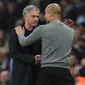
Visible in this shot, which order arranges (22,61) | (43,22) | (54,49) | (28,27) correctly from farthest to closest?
(43,22) < (28,27) < (22,61) < (54,49)

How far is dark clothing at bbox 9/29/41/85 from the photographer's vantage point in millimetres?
8266

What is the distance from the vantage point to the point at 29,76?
8352mm

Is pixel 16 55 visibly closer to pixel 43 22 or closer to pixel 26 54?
pixel 26 54

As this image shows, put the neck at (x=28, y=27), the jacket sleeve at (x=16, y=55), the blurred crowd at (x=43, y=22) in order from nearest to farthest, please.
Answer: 1. the jacket sleeve at (x=16, y=55)
2. the neck at (x=28, y=27)
3. the blurred crowd at (x=43, y=22)

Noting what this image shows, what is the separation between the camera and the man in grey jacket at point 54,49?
7730 mm

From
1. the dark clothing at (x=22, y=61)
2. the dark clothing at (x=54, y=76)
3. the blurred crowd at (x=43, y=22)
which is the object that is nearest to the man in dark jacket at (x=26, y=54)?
the dark clothing at (x=22, y=61)

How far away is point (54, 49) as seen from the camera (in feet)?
25.3

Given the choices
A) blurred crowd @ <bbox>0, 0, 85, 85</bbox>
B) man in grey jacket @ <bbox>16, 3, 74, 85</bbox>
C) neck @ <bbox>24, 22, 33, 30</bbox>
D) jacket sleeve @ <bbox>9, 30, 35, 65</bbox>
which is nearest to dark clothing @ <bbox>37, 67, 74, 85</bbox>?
man in grey jacket @ <bbox>16, 3, 74, 85</bbox>

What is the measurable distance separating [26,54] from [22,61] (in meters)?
0.13

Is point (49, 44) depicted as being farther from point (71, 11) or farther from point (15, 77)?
point (71, 11)

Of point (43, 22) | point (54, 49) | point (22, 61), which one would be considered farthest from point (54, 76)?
point (43, 22)

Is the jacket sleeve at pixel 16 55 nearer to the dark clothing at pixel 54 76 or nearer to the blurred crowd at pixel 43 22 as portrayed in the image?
the dark clothing at pixel 54 76

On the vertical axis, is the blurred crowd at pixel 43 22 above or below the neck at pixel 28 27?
below

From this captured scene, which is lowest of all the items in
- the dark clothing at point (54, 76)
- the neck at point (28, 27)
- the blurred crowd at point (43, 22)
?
the blurred crowd at point (43, 22)
